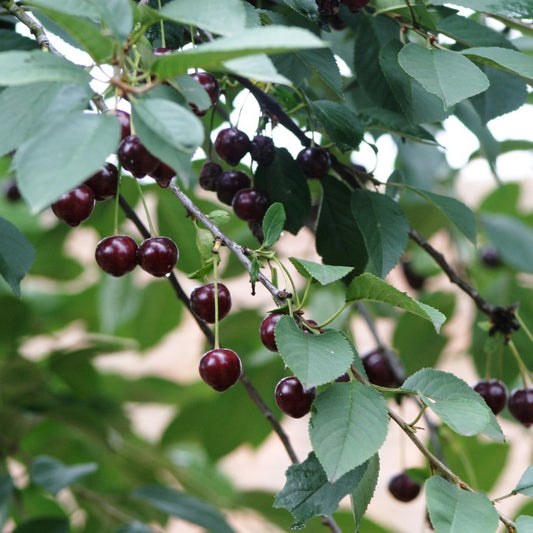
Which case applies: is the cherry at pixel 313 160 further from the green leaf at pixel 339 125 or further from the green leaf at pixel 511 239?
the green leaf at pixel 511 239

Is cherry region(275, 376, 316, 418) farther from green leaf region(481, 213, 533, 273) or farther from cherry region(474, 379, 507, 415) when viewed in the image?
green leaf region(481, 213, 533, 273)

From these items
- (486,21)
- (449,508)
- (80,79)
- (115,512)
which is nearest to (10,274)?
(80,79)

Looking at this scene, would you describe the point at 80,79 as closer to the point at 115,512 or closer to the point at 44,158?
the point at 44,158

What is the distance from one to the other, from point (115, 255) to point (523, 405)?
460 millimetres

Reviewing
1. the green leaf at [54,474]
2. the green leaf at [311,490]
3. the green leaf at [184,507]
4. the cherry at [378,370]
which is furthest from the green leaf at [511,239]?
the green leaf at [311,490]

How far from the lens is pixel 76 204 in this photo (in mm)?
559

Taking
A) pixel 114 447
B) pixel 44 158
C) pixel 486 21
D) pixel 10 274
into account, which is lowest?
pixel 114 447

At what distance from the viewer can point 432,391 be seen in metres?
0.56

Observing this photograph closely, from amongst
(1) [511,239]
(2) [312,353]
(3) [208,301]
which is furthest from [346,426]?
(1) [511,239]

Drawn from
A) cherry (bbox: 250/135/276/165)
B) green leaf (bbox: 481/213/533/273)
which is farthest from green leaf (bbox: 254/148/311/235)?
green leaf (bbox: 481/213/533/273)

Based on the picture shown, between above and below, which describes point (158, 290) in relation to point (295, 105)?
below

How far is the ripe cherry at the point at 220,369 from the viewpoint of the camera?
Answer: 572 millimetres

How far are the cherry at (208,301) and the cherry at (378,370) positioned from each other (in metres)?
0.32

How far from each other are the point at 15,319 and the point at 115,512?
1.18 feet
